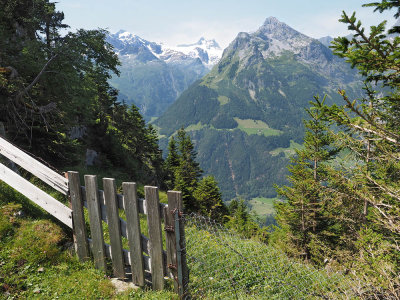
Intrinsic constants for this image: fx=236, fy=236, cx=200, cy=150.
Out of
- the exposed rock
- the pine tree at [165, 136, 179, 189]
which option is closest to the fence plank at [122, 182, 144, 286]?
the exposed rock

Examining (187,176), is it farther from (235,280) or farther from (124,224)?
(124,224)

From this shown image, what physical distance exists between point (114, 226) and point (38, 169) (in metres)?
2.07

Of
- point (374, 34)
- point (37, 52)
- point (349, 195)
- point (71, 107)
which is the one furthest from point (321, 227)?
point (37, 52)

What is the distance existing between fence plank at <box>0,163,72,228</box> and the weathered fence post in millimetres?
2270

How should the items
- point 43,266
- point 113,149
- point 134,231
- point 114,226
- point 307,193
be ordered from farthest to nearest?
1. point 113,149
2. point 307,193
3. point 43,266
4. point 114,226
5. point 134,231

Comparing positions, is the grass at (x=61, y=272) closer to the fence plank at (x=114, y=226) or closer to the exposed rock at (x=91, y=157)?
the fence plank at (x=114, y=226)

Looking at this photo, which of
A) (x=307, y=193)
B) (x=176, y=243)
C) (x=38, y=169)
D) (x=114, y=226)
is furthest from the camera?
(x=307, y=193)

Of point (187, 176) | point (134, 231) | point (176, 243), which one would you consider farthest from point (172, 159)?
point (176, 243)

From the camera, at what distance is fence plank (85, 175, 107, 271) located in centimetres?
445

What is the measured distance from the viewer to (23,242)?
→ 4758mm

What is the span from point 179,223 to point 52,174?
2.83 m

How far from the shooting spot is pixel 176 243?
404cm

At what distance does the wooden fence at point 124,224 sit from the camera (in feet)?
13.3

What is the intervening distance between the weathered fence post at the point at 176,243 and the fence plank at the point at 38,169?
7.69 ft
